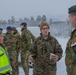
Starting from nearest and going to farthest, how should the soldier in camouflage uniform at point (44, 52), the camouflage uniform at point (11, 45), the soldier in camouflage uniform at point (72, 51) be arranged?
1. the soldier in camouflage uniform at point (72, 51)
2. the soldier in camouflage uniform at point (44, 52)
3. the camouflage uniform at point (11, 45)

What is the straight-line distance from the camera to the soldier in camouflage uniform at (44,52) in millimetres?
6258

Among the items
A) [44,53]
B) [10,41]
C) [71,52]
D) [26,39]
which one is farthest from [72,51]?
[26,39]

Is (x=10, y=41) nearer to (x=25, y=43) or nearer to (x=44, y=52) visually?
(x=25, y=43)

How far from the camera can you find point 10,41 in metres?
9.70

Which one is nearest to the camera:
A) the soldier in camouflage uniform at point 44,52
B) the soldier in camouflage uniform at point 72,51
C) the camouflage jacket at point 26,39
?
the soldier in camouflage uniform at point 72,51

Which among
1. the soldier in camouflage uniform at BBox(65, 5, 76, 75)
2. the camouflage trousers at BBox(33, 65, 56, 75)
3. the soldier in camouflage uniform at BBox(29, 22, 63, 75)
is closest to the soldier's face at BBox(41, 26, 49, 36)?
the soldier in camouflage uniform at BBox(29, 22, 63, 75)

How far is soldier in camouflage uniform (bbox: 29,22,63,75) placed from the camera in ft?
20.5

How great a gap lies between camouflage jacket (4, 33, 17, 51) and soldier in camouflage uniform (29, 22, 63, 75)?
134 inches

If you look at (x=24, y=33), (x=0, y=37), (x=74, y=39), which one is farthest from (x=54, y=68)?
(x=24, y=33)

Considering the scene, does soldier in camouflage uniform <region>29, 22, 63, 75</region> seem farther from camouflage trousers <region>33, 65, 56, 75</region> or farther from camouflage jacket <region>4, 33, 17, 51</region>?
camouflage jacket <region>4, 33, 17, 51</region>

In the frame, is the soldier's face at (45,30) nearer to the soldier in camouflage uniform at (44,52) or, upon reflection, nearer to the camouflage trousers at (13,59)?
the soldier in camouflage uniform at (44,52)

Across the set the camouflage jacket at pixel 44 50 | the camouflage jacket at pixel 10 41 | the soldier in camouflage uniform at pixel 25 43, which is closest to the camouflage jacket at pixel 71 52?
the camouflage jacket at pixel 44 50

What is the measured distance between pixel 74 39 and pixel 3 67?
1463 millimetres

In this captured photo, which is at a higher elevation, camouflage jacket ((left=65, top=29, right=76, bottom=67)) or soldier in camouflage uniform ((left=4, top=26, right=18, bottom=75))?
camouflage jacket ((left=65, top=29, right=76, bottom=67))
